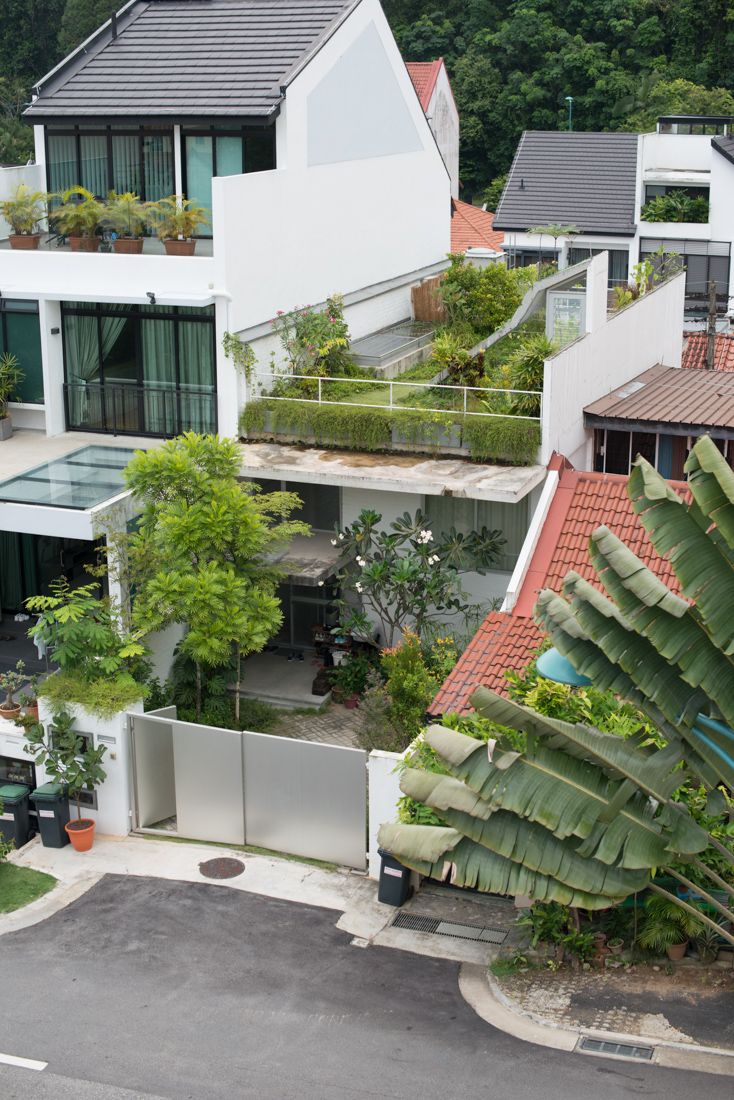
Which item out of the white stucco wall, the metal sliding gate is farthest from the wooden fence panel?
the metal sliding gate

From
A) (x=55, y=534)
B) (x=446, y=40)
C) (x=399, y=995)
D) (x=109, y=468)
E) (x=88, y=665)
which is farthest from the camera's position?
(x=446, y=40)

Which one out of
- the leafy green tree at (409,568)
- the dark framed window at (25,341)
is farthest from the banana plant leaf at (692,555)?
the dark framed window at (25,341)

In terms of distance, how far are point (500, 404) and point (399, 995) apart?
1229 centimetres

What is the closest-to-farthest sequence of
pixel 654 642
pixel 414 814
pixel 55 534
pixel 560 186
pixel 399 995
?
pixel 654 642 → pixel 399 995 → pixel 414 814 → pixel 55 534 → pixel 560 186

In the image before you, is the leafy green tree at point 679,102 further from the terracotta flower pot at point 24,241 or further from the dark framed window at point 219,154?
the terracotta flower pot at point 24,241

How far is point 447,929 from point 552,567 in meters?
6.20

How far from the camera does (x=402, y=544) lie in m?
26.0

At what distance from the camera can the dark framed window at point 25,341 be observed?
28844mm

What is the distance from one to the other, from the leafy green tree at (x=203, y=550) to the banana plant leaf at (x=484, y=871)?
7.19 metres

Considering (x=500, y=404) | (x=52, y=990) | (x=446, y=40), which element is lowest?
(x=52, y=990)

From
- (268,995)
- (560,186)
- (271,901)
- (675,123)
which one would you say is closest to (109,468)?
(271,901)

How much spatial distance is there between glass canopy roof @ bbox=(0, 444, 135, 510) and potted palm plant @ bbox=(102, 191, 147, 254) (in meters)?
4.45

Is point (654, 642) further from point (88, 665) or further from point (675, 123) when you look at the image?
point (675, 123)

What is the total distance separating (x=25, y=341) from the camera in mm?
29016
